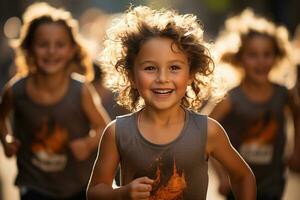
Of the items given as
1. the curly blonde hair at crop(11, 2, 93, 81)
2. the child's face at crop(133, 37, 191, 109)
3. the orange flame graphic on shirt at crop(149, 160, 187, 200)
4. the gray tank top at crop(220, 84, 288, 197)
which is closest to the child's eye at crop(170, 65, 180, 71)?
the child's face at crop(133, 37, 191, 109)

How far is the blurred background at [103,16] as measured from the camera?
1243 centimetres

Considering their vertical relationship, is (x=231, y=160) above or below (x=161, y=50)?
below

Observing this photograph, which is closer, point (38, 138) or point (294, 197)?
point (38, 138)

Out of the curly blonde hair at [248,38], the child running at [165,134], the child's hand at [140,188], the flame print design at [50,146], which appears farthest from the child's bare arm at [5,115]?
the child's hand at [140,188]

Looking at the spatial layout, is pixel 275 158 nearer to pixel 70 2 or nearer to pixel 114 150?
pixel 114 150

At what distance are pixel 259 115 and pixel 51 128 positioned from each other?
166 cm

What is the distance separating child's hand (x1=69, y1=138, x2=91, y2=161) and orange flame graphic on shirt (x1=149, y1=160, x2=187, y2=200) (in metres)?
2.16

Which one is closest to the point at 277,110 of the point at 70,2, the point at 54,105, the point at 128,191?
the point at 54,105

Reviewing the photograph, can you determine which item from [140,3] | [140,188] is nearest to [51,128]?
[140,188]

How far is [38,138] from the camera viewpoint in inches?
303

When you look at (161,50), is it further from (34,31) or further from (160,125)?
(34,31)

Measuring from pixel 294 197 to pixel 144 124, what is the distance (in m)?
5.32

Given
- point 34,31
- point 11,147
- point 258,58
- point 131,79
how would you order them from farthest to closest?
1. point 258,58
2. point 34,31
3. point 11,147
4. point 131,79

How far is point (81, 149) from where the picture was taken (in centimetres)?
747
